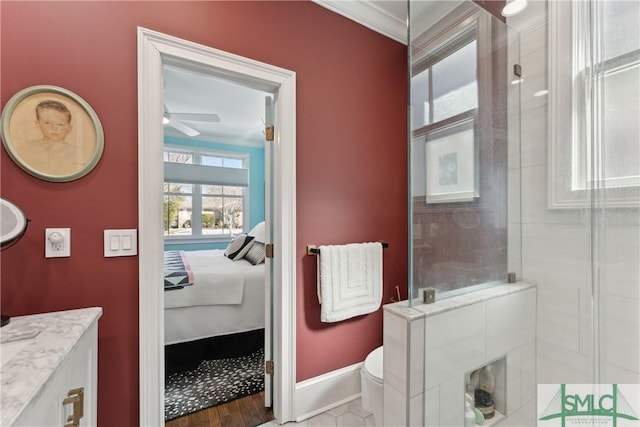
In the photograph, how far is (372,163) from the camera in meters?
2.09

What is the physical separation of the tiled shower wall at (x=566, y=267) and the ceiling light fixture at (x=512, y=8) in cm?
4

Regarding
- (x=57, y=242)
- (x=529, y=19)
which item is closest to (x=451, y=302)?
(x=529, y=19)

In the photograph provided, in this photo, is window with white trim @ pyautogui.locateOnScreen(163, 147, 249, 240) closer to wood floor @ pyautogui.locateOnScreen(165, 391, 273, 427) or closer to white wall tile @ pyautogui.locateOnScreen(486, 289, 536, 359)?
Answer: wood floor @ pyautogui.locateOnScreen(165, 391, 273, 427)

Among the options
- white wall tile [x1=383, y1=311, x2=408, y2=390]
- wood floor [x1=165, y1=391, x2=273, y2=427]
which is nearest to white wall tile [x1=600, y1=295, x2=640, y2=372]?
white wall tile [x1=383, y1=311, x2=408, y2=390]

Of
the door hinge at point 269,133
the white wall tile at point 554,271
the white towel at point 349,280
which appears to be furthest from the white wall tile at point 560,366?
the door hinge at point 269,133

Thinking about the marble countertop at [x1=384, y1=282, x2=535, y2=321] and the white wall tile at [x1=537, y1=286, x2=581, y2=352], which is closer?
the marble countertop at [x1=384, y1=282, x2=535, y2=321]

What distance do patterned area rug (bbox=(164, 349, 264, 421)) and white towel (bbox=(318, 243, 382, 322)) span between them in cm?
87

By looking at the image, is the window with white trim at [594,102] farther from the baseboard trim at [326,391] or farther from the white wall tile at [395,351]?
the baseboard trim at [326,391]

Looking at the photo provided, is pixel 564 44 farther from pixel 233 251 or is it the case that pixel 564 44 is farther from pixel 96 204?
pixel 233 251

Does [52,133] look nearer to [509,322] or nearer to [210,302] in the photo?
[210,302]

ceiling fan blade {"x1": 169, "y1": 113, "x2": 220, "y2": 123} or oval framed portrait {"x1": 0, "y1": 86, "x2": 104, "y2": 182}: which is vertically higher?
ceiling fan blade {"x1": 169, "y1": 113, "x2": 220, "y2": 123}

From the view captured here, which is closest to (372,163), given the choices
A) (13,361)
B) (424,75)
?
(424,75)

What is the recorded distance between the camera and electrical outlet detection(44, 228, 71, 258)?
3.75ft

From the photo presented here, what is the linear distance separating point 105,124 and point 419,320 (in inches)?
61.7
